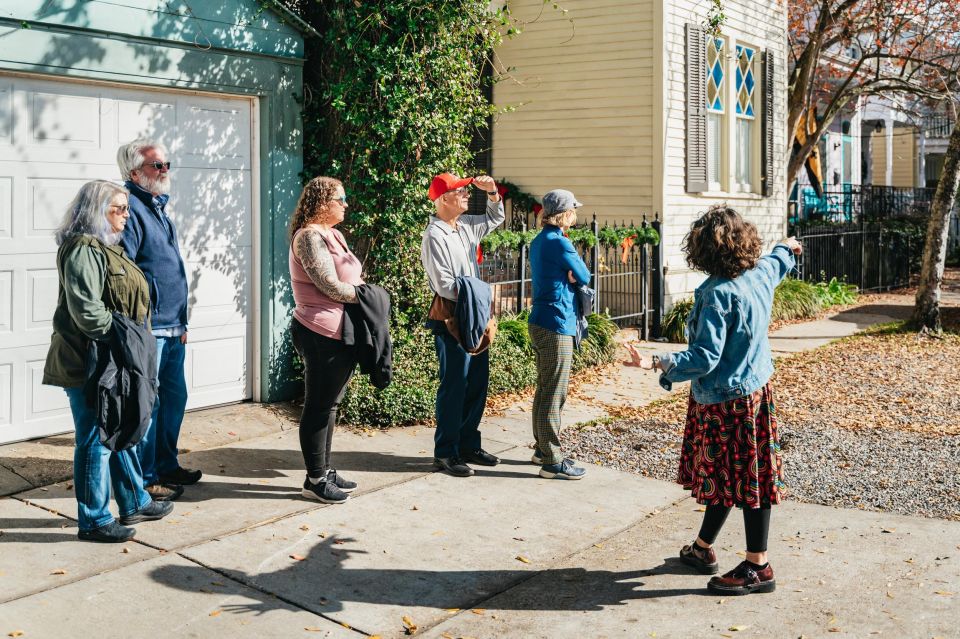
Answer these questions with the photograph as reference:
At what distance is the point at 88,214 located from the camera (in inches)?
187

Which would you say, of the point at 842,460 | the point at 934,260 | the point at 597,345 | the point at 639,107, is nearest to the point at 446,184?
the point at 842,460

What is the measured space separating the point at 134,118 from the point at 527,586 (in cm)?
430

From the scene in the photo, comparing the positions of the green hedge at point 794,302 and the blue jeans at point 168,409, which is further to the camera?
the green hedge at point 794,302

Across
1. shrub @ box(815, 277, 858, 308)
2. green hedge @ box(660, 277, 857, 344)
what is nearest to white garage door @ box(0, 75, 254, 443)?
green hedge @ box(660, 277, 857, 344)

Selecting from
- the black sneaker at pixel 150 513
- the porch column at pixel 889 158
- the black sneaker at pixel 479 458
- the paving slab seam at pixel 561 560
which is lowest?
the paving slab seam at pixel 561 560

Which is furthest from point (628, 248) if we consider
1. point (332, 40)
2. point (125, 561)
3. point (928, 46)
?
point (928, 46)

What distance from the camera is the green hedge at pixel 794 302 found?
12.5 meters

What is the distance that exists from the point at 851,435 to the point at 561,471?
276cm

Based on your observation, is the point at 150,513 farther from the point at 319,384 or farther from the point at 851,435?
the point at 851,435

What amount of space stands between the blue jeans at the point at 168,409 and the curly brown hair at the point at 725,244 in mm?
3018

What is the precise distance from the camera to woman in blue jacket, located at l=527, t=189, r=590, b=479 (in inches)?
242

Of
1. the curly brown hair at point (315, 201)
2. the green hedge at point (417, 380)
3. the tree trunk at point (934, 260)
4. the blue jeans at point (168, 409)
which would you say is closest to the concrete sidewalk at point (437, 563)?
the blue jeans at point (168, 409)

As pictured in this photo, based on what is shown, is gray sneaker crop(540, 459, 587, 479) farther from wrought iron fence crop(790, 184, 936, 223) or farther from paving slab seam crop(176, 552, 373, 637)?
wrought iron fence crop(790, 184, 936, 223)

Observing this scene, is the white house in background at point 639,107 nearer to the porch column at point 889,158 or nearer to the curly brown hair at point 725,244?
the curly brown hair at point 725,244
